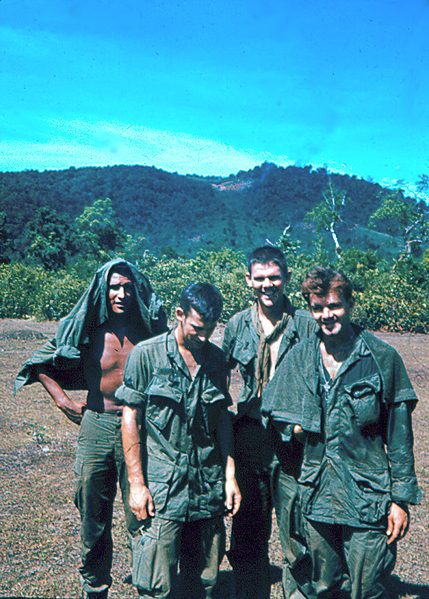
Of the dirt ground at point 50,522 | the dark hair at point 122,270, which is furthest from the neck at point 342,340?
the dirt ground at point 50,522

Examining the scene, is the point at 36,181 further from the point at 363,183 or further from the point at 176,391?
the point at 176,391

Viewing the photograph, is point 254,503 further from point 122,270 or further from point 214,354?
point 122,270

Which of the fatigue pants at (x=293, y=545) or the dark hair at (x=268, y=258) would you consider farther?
the dark hair at (x=268, y=258)

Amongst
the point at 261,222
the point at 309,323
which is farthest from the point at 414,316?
the point at 261,222

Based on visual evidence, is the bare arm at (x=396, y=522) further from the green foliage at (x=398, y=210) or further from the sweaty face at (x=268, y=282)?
the green foliage at (x=398, y=210)

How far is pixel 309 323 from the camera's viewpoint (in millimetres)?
2896

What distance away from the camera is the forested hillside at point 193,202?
263 feet

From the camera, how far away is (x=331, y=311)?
7.52ft

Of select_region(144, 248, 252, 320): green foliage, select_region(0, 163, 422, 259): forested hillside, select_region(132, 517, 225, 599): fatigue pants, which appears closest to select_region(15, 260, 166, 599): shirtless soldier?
select_region(132, 517, 225, 599): fatigue pants

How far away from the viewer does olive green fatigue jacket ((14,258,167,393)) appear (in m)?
3.05

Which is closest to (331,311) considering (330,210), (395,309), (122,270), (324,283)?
(324,283)

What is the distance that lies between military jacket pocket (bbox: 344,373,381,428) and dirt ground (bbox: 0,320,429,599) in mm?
1666

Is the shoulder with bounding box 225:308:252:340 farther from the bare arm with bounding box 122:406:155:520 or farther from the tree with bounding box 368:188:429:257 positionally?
the tree with bounding box 368:188:429:257

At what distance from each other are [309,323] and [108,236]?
43.7 meters
